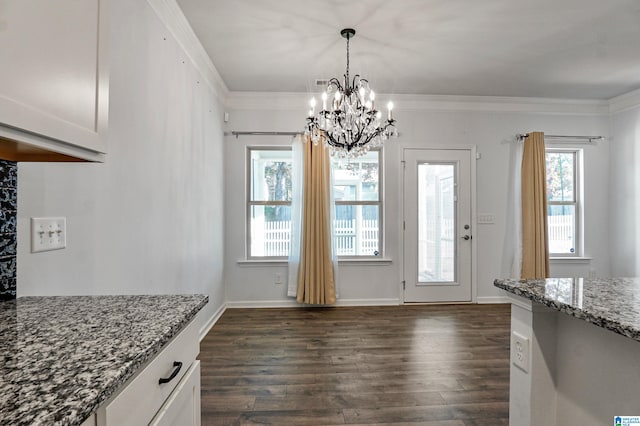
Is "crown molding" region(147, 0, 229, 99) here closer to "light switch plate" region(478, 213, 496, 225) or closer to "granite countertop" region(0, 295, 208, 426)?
"granite countertop" region(0, 295, 208, 426)

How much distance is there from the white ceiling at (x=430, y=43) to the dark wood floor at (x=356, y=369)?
105 inches

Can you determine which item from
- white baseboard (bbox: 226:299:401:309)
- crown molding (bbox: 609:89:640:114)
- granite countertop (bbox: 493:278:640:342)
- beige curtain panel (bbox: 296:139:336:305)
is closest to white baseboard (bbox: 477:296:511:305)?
white baseboard (bbox: 226:299:401:309)

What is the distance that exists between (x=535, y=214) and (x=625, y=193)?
1.24 meters

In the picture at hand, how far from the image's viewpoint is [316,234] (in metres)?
3.89

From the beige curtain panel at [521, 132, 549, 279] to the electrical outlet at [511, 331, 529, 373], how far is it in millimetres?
3356

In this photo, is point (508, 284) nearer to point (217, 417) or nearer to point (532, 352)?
point (532, 352)

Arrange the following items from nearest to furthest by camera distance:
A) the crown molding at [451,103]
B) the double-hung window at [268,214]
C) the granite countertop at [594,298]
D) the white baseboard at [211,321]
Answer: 1. the granite countertop at [594,298]
2. the white baseboard at [211,321]
3. the crown molding at [451,103]
4. the double-hung window at [268,214]

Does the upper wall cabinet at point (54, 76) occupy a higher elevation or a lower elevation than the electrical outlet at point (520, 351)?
higher

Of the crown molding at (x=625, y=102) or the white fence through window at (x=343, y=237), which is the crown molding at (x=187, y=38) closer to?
the white fence through window at (x=343, y=237)

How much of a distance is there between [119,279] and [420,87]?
3656mm

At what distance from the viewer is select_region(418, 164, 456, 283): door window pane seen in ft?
13.6

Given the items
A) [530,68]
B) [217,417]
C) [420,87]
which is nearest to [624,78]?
[530,68]

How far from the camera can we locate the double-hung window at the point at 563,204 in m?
4.28

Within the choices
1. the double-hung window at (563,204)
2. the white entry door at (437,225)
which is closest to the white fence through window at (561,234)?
the double-hung window at (563,204)
